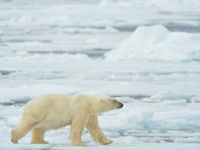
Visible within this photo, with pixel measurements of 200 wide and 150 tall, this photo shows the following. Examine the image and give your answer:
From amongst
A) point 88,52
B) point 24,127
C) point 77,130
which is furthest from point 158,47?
point 24,127

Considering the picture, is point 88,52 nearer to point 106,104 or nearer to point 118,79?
point 118,79

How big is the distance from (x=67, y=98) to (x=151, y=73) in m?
5.88

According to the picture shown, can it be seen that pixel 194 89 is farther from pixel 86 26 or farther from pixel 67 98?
pixel 86 26

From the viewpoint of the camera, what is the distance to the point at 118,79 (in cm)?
983

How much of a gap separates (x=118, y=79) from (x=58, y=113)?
210 inches

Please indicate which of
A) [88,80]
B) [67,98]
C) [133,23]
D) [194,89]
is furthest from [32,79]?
[133,23]

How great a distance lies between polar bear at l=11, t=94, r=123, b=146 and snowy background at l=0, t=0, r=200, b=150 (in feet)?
0.51

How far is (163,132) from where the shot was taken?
5.97 meters

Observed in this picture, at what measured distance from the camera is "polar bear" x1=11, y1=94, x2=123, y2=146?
448 centimetres

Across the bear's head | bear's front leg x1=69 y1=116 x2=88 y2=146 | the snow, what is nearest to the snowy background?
the snow

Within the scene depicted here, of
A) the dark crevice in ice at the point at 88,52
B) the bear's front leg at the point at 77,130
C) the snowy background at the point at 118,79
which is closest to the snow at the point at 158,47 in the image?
the snowy background at the point at 118,79

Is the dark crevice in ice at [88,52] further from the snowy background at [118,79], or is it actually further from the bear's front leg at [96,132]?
the bear's front leg at [96,132]

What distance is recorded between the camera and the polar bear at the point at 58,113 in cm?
448

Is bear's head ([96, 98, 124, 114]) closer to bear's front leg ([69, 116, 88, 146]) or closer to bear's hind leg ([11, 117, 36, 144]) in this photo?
bear's front leg ([69, 116, 88, 146])
